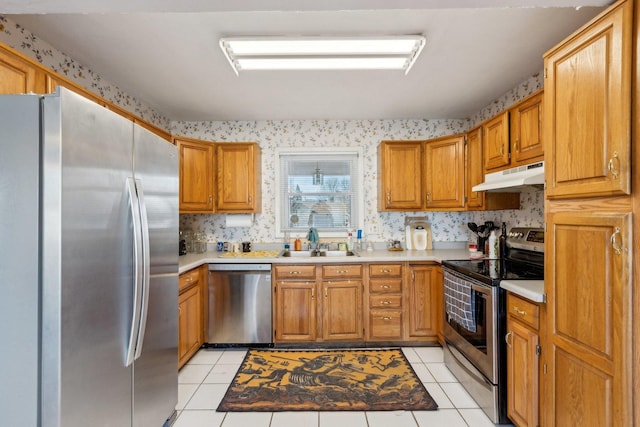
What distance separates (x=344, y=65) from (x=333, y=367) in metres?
2.46

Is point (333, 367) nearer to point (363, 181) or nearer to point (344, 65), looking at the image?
point (363, 181)

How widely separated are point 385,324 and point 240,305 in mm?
1481

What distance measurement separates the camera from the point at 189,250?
372 centimetres

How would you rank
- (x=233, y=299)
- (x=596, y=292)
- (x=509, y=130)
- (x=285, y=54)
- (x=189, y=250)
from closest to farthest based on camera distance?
(x=596, y=292) < (x=285, y=54) < (x=509, y=130) < (x=233, y=299) < (x=189, y=250)

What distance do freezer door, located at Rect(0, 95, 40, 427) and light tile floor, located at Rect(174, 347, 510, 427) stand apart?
4.12 feet

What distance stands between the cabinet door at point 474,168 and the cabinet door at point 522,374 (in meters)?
1.50

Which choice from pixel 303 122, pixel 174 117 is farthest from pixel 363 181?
pixel 174 117

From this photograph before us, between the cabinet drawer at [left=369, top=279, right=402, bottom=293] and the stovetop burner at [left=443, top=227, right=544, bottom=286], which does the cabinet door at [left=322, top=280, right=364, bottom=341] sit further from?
the stovetop burner at [left=443, top=227, right=544, bottom=286]

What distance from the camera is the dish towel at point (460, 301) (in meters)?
2.25

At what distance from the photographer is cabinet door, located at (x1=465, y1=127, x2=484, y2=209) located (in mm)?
3047

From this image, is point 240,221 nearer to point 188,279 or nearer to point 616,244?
point 188,279

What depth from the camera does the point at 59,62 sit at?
2234mm

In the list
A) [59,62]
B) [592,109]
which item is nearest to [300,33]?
[592,109]

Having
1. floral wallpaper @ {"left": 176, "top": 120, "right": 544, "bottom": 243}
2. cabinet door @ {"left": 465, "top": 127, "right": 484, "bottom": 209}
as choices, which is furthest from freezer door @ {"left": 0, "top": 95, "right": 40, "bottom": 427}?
cabinet door @ {"left": 465, "top": 127, "right": 484, "bottom": 209}
